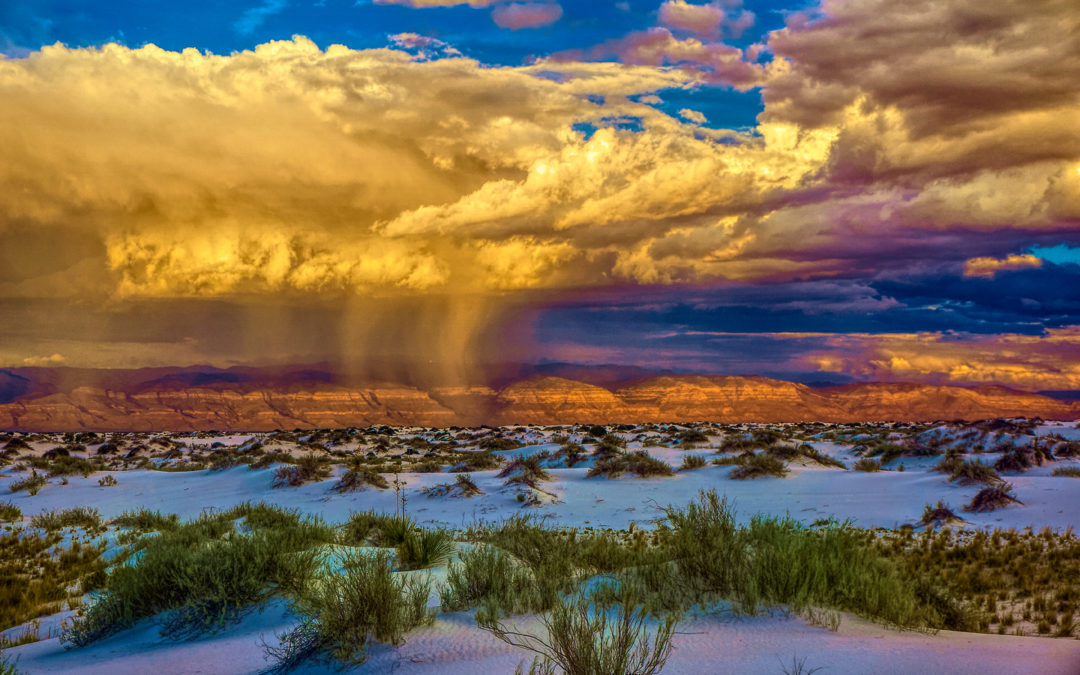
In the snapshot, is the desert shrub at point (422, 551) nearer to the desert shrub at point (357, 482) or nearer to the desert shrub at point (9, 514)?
the desert shrub at point (357, 482)

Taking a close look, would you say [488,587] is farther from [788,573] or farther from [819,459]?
[819,459]

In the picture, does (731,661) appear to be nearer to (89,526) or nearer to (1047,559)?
(1047,559)

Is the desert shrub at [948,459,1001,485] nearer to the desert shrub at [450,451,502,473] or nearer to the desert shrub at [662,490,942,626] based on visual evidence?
the desert shrub at [662,490,942,626]

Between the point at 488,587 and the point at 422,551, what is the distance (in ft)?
7.71

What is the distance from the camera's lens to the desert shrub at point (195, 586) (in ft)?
25.1

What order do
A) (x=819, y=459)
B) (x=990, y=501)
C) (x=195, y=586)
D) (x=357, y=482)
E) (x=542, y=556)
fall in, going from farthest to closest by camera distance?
(x=819, y=459) < (x=357, y=482) < (x=990, y=501) < (x=542, y=556) < (x=195, y=586)

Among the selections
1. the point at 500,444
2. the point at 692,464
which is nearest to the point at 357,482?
the point at 692,464

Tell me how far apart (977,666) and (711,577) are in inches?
98.4

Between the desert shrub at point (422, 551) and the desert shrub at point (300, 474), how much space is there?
16.2 meters

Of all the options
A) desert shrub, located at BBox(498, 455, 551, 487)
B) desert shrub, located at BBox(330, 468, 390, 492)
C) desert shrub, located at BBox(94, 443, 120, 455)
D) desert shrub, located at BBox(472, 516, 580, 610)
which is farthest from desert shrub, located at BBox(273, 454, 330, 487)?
desert shrub, located at BBox(94, 443, 120, 455)

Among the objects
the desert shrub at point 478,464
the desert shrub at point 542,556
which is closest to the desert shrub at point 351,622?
the desert shrub at point 542,556

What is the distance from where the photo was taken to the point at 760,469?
22484 millimetres

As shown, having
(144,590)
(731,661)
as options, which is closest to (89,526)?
(144,590)

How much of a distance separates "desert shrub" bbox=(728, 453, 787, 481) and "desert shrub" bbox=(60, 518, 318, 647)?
17.6 meters
